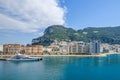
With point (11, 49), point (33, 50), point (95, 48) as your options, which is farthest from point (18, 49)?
point (95, 48)

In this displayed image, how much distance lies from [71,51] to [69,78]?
104285 mm

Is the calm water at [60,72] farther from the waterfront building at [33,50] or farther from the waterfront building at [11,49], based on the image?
the waterfront building at [33,50]

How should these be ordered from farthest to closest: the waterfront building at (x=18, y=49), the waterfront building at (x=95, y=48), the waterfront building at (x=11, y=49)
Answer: the waterfront building at (x=95, y=48) < the waterfront building at (x=18, y=49) < the waterfront building at (x=11, y=49)

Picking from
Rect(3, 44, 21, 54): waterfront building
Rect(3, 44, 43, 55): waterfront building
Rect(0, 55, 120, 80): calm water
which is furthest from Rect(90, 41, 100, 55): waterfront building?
Rect(0, 55, 120, 80): calm water

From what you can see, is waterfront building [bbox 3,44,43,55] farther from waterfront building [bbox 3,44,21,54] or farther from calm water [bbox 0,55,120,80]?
calm water [bbox 0,55,120,80]

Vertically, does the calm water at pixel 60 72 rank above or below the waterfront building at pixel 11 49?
below

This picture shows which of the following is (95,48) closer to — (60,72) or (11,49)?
(11,49)

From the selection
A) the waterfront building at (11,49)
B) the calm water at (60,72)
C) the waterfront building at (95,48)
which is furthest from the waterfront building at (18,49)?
the calm water at (60,72)

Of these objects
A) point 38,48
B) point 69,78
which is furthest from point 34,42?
point 69,78

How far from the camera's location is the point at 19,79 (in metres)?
37.7

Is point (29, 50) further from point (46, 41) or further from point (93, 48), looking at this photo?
point (46, 41)

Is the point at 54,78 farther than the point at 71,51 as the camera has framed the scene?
No

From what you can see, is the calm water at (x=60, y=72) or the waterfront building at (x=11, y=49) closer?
the calm water at (x=60, y=72)

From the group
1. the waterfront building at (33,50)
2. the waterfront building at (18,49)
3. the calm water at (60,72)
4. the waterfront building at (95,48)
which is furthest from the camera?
the waterfront building at (95,48)
